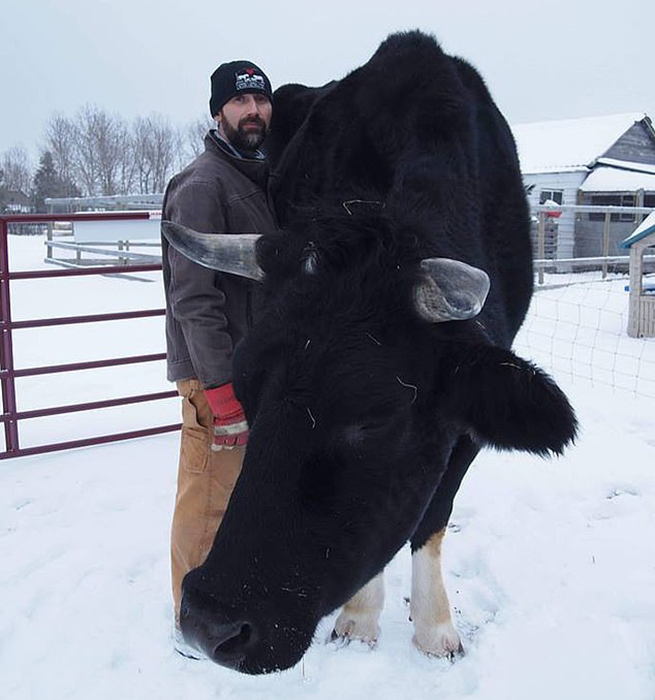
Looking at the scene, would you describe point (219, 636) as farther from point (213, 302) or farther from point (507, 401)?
point (213, 302)

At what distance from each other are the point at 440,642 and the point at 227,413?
157 centimetres

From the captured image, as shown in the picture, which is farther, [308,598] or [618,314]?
[618,314]

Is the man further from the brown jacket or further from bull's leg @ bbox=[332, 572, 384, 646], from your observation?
bull's leg @ bbox=[332, 572, 384, 646]

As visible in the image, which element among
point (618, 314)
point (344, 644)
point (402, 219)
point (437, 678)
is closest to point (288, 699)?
point (344, 644)

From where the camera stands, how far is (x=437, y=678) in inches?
124

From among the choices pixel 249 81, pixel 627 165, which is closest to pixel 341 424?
pixel 249 81

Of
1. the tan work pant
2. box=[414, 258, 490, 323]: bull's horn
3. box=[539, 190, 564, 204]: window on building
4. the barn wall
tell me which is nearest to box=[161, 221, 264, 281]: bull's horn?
box=[414, 258, 490, 323]: bull's horn

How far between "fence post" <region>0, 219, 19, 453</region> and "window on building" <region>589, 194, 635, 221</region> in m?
23.1

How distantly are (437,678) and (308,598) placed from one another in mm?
1369

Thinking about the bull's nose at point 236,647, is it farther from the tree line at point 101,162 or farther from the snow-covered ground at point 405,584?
the tree line at point 101,162

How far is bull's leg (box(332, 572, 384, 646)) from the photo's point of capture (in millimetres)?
3412

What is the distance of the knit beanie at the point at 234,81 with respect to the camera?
10.6ft

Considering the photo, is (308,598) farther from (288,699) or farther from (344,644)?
(344,644)

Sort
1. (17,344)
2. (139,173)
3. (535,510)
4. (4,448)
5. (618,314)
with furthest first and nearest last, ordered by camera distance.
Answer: (139,173) → (618,314) → (17,344) → (4,448) → (535,510)
